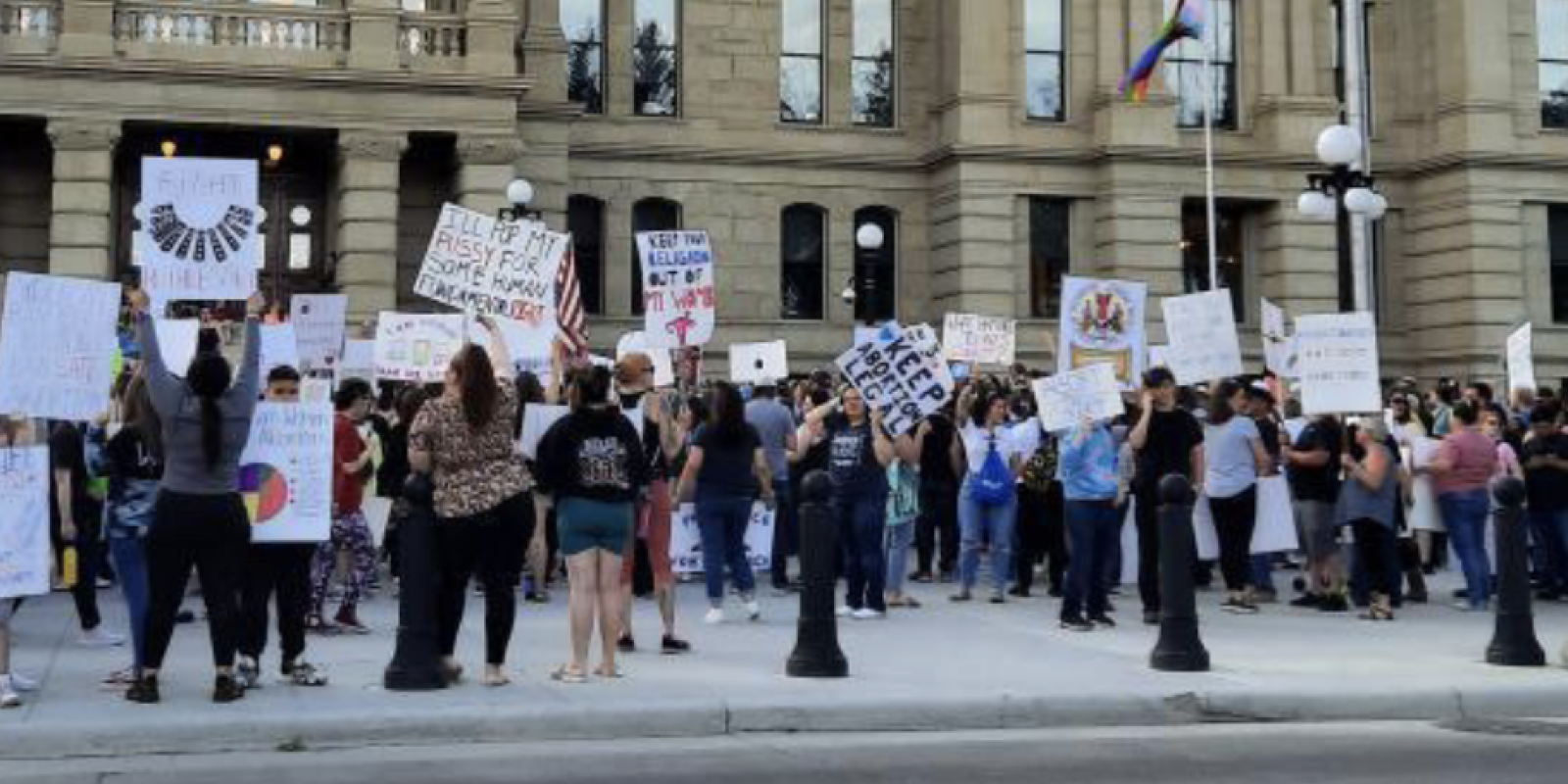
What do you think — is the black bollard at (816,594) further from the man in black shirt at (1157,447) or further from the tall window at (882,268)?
the tall window at (882,268)

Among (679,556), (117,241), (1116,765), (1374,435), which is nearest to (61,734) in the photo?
(1116,765)

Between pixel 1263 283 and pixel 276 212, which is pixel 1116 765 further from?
pixel 1263 283

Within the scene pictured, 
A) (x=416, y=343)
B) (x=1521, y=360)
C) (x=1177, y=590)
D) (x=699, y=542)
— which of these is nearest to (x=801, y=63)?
(x=1521, y=360)

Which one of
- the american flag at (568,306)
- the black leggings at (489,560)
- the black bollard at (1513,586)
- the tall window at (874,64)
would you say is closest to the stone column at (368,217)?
the american flag at (568,306)

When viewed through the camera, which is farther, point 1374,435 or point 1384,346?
point 1384,346

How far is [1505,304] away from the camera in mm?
33750

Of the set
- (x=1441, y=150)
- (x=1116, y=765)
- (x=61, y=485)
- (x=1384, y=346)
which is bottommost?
(x=1116, y=765)

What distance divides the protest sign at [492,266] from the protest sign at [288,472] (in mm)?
3705

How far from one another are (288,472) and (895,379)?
5.37 m

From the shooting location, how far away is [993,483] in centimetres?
1497

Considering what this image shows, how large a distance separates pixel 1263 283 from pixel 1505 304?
5.18 meters

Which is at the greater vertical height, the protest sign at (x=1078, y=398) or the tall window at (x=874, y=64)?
the tall window at (x=874, y=64)

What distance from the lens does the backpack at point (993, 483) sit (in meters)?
15.0

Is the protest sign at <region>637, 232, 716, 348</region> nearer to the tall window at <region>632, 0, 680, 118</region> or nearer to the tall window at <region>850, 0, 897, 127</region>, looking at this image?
the tall window at <region>632, 0, 680, 118</region>
